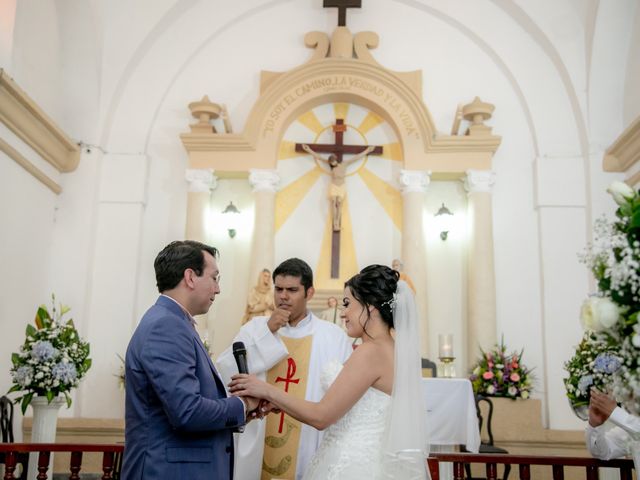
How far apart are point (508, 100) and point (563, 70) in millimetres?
835

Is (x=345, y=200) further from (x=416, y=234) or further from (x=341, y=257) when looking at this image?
(x=416, y=234)

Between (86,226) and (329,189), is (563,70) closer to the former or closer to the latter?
(329,189)

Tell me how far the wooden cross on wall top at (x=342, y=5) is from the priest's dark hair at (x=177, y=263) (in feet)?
25.1

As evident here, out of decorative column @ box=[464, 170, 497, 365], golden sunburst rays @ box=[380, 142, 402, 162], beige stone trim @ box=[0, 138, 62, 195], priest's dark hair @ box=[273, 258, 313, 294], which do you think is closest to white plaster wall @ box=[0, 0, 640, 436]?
beige stone trim @ box=[0, 138, 62, 195]

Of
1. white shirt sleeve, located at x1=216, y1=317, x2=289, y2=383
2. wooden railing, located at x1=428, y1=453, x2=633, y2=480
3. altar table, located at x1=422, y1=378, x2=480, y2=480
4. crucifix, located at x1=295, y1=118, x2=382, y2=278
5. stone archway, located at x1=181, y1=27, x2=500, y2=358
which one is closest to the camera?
wooden railing, located at x1=428, y1=453, x2=633, y2=480

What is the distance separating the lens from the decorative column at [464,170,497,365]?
30.0ft

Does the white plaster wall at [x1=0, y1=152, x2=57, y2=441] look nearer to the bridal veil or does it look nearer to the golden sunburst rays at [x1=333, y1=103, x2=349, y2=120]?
the golden sunburst rays at [x1=333, y1=103, x2=349, y2=120]

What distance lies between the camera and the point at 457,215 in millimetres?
9906

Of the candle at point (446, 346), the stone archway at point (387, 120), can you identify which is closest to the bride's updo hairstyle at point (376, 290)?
the candle at point (446, 346)

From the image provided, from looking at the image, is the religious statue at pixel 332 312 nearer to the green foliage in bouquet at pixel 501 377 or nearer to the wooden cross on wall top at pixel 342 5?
the green foliage in bouquet at pixel 501 377

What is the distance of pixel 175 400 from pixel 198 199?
6903 mm

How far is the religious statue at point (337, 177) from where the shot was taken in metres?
9.75

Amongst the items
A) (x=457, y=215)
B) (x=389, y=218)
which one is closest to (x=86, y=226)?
(x=389, y=218)

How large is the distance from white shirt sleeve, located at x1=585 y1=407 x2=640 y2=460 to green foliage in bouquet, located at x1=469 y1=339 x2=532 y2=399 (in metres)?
4.10
